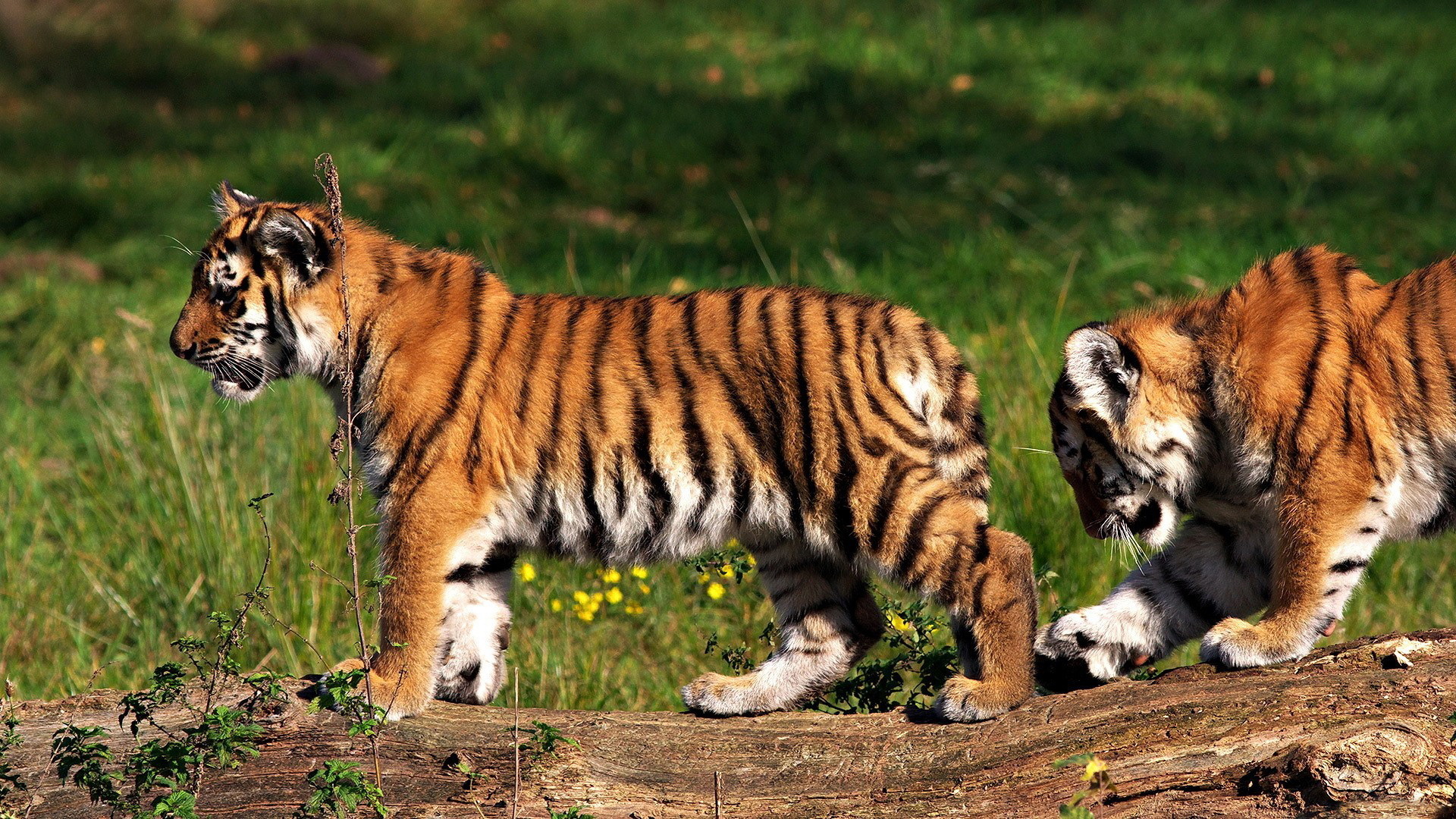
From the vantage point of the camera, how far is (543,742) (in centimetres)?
307

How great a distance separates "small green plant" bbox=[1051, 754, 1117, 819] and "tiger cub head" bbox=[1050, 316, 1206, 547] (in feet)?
3.41

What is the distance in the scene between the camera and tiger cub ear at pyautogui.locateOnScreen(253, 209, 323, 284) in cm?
375

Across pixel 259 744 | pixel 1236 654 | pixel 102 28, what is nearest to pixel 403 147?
pixel 102 28

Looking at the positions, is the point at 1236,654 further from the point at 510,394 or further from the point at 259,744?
the point at 259,744

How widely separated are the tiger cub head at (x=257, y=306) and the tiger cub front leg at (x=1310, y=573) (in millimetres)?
2466

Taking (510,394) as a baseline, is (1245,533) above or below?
below

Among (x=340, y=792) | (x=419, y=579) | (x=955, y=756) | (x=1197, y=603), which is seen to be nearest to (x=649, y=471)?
(x=419, y=579)

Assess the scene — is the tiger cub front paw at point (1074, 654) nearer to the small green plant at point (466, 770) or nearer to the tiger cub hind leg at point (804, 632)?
the tiger cub hind leg at point (804, 632)

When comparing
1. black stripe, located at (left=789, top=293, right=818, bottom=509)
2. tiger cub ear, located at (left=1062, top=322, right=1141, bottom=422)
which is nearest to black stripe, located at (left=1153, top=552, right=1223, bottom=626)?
tiger cub ear, located at (left=1062, top=322, right=1141, bottom=422)

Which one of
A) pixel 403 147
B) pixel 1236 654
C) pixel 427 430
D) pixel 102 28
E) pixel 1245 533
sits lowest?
pixel 1236 654

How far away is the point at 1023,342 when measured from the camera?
5957 millimetres

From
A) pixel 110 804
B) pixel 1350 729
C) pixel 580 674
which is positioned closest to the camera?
pixel 1350 729

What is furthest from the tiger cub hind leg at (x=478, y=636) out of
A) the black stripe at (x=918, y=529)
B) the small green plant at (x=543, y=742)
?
the black stripe at (x=918, y=529)

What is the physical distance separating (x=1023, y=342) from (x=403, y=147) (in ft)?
15.7
